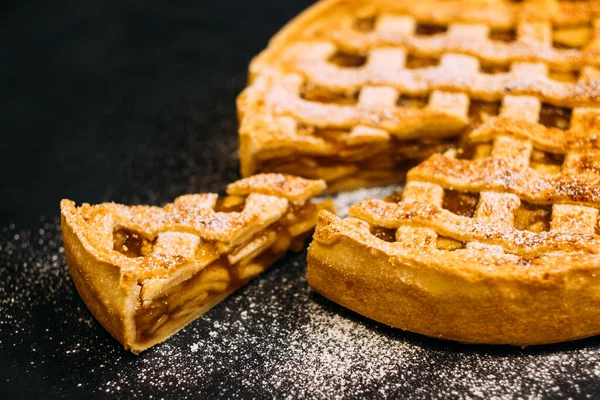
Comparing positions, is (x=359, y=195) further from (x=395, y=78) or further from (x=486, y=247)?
(x=486, y=247)

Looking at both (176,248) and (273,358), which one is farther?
(176,248)

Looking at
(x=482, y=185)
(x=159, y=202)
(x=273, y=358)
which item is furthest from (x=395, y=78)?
(x=273, y=358)

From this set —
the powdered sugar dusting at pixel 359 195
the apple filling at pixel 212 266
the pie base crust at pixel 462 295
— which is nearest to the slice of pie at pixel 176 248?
the apple filling at pixel 212 266

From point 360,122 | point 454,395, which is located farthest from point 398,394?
point 360,122

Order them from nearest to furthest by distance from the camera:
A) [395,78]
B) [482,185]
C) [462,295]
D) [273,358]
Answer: [462,295], [273,358], [482,185], [395,78]

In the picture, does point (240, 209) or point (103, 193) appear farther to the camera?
point (103, 193)

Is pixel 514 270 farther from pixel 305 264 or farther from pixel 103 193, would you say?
pixel 103 193

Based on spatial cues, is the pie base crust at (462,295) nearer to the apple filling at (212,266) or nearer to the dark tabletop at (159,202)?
the dark tabletop at (159,202)
